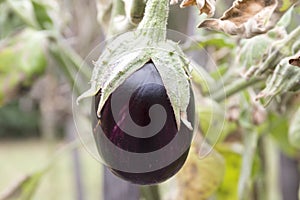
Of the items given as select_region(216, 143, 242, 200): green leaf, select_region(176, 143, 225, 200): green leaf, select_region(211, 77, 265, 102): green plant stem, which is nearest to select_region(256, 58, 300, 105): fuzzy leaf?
select_region(211, 77, 265, 102): green plant stem

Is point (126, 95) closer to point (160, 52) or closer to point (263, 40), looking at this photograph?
point (160, 52)

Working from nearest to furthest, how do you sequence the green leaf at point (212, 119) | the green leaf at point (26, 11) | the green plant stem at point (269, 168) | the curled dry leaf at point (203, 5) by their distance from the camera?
1. the curled dry leaf at point (203, 5)
2. the green leaf at point (212, 119)
3. the green leaf at point (26, 11)
4. the green plant stem at point (269, 168)


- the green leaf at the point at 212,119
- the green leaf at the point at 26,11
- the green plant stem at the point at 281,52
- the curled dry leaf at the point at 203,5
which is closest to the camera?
the curled dry leaf at the point at 203,5

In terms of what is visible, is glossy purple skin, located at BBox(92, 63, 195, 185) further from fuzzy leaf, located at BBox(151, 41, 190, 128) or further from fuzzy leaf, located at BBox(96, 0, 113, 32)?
fuzzy leaf, located at BBox(96, 0, 113, 32)

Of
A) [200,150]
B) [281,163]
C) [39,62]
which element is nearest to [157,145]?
[200,150]

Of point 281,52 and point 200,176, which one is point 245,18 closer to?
point 281,52

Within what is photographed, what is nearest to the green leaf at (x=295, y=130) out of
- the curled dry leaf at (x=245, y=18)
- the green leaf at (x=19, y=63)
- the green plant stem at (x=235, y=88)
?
the green plant stem at (x=235, y=88)

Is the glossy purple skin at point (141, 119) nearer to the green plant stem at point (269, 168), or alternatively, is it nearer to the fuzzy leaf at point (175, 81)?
the fuzzy leaf at point (175, 81)
